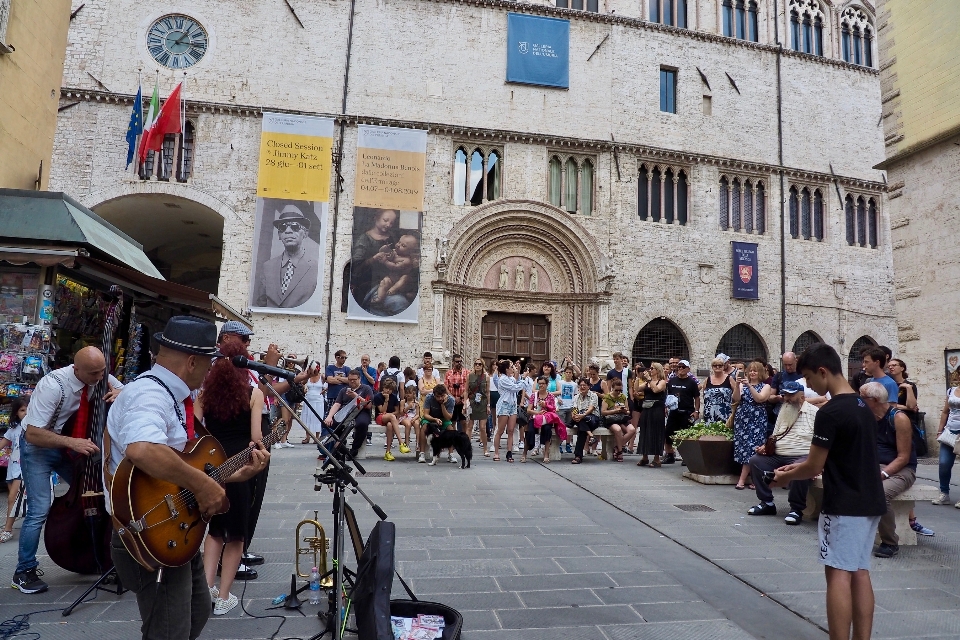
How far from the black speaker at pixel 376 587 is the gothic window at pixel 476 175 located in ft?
57.4

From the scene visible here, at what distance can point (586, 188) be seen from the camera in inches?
823

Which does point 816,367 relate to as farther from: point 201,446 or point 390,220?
point 390,220

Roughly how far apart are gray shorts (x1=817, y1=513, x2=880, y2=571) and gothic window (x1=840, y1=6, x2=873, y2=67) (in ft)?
87.5

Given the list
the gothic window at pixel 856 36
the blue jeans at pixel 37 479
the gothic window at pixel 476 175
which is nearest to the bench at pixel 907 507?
the blue jeans at pixel 37 479

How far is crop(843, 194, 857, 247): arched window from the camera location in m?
23.0

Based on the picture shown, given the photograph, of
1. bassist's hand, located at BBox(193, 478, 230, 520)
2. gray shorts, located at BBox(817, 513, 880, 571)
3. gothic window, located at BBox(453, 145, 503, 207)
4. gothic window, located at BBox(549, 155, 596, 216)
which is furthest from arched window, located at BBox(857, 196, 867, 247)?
bassist's hand, located at BBox(193, 478, 230, 520)

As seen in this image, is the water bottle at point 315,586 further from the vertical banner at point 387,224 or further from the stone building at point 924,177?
the vertical banner at point 387,224

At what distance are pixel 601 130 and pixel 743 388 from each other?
48.5 ft

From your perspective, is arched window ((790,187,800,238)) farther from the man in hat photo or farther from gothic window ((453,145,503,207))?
the man in hat photo

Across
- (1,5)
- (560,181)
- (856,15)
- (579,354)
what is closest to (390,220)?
(560,181)

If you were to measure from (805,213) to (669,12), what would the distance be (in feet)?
29.4

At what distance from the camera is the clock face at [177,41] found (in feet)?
61.7

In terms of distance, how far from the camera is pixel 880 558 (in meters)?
5.10

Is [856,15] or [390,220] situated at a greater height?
[856,15]
